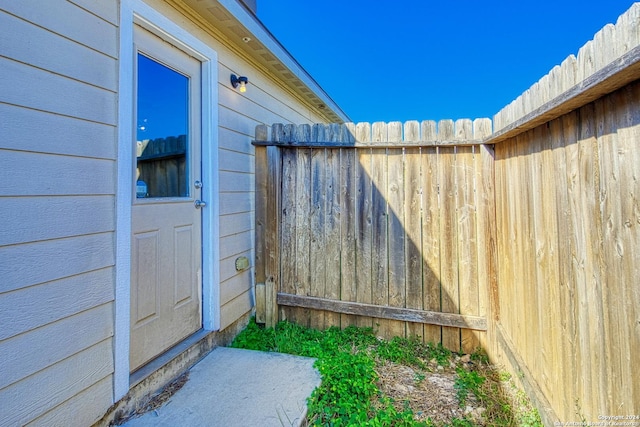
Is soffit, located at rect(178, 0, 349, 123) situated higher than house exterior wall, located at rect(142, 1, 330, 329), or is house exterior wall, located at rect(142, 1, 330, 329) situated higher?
soffit, located at rect(178, 0, 349, 123)

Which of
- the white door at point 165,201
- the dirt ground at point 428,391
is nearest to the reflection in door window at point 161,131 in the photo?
the white door at point 165,201

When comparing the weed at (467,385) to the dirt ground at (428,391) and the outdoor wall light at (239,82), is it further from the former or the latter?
the outdoor wall light at (239,82)

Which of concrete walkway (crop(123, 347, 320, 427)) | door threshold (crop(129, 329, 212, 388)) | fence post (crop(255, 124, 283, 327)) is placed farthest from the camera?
fence post (crop(255, 124, 283, 327))

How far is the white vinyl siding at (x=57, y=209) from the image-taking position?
1242 mm

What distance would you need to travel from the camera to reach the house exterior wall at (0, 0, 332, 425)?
124cm

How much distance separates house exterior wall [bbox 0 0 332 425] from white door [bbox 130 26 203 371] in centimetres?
25

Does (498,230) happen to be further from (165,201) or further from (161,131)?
(161,131)

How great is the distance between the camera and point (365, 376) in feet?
7.03

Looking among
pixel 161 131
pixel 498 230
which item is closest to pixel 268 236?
pixel 161 131

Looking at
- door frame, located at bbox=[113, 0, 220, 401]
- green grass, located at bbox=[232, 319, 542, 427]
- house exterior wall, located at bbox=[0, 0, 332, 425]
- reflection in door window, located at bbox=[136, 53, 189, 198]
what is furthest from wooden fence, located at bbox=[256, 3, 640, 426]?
house exterior wall, located at bbox=[0, 0, 332, 425]

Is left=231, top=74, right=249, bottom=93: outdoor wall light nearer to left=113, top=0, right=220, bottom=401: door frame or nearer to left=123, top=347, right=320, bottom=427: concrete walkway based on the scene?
left=113, top=0, right=220, bottom=401: door frame

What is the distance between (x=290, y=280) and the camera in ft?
9.85

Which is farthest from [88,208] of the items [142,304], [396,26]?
[396,26]

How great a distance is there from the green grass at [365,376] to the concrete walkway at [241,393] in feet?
0.41
